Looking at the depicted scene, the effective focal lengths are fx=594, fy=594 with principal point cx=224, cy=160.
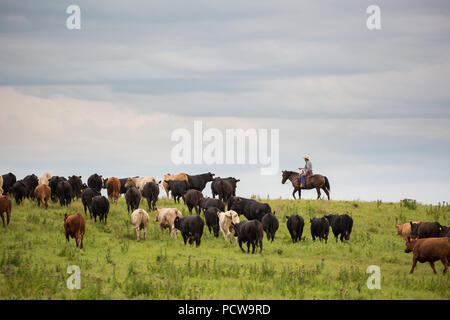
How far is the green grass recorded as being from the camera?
56.5 feet

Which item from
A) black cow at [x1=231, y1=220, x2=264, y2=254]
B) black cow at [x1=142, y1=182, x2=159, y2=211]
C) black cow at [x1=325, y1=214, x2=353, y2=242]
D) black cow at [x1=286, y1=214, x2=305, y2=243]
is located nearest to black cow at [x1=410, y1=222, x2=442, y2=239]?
black cow at [x1=325, y1=214, x2=353, y2=242]

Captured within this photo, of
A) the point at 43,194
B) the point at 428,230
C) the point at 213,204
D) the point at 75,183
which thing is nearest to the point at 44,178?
the point at 75,183

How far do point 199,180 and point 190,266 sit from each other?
21.4 metres

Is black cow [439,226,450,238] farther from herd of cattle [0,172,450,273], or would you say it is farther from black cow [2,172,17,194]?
black cow [2,172,17,194]

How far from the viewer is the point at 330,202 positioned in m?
37.4

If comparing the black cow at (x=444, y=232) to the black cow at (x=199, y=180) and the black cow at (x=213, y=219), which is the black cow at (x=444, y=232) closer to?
the black cow at (x=213, y=219)

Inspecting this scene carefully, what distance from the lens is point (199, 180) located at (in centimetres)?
4119

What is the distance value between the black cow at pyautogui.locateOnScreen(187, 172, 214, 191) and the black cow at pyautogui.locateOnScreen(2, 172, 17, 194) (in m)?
11.5

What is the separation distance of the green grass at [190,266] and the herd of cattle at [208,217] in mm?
629

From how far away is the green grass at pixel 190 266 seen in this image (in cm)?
1722

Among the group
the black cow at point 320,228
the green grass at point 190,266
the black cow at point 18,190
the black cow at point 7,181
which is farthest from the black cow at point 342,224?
the black cow at point 7,181

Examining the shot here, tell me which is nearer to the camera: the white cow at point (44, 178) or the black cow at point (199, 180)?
the white cow at point (44, 178)
